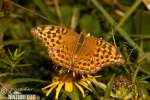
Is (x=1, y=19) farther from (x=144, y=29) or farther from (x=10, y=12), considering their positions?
(x=144, y=29)

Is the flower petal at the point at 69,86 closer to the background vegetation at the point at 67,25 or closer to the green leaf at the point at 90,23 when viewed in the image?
the background vegetation at the point at 67,25

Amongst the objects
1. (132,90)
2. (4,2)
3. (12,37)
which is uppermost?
(4,2)

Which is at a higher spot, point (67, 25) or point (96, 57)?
point (67, 25)

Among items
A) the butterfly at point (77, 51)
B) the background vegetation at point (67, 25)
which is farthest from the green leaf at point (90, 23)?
the butterfly at point (77, 51)

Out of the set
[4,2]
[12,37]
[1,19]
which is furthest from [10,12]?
[12,37]

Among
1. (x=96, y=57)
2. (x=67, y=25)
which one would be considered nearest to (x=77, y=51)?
(x=96, y=57)

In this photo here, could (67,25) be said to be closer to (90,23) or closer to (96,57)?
(90,23)

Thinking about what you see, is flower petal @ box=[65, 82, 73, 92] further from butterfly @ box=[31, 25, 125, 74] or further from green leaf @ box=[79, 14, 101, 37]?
green leaf @ box=[79, 14, 101, 37]
